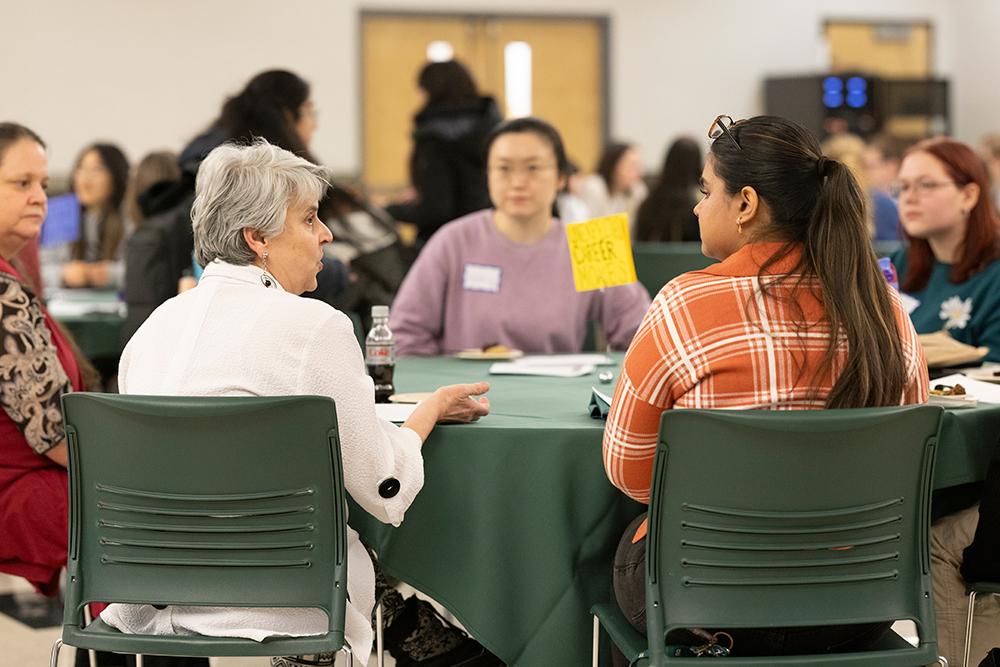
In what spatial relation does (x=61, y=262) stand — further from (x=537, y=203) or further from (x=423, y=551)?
(x=423, y=551)

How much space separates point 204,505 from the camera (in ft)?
6.21

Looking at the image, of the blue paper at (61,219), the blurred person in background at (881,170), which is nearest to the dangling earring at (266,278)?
the blue paper at (61,219)

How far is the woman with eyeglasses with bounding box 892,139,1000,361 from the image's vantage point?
3299mm

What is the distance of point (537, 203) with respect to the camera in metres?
3.72

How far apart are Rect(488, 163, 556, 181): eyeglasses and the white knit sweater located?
173cm

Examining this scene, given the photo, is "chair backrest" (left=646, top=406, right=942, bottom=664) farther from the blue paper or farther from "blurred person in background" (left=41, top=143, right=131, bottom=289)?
"blurred person in background" (left=41, top=143, right=131, bottom=289)

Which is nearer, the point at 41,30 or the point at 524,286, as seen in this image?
the point at 524,286

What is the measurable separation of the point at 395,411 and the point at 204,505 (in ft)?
1.91

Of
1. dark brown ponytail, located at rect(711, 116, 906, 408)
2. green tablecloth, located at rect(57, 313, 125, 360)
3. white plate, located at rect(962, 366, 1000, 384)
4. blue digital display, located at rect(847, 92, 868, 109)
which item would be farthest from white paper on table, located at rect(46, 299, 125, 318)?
blue digital display, located at rect(847, 92, 868, 109)

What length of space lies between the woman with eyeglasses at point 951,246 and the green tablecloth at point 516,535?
1.48 metres

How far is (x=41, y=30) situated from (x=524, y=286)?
22.6 feet

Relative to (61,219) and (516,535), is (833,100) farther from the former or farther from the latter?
(516,535)

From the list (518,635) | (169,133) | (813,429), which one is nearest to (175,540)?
(518,635)

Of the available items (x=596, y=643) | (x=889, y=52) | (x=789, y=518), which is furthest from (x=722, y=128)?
(x=889, y=52)
